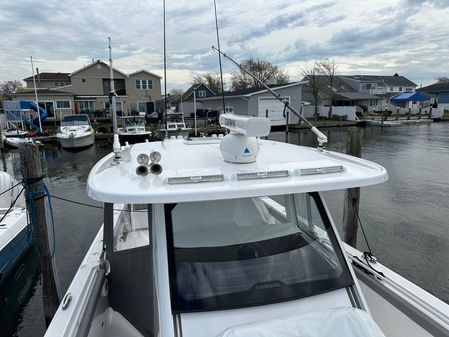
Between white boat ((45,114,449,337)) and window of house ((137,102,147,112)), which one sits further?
window of house ((137,102,147,112))

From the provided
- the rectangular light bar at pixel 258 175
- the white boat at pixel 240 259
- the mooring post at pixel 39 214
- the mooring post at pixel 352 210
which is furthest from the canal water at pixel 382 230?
the rectangular light bar at pixel 258 175

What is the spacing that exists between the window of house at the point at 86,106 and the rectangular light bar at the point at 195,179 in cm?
4026

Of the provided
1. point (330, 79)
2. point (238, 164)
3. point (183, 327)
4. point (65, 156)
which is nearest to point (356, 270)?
point (238, 164)

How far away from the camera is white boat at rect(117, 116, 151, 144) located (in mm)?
23547

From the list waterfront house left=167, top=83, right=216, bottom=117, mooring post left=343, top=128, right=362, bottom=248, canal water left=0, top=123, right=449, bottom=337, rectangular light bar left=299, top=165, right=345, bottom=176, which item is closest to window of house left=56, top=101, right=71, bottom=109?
waterfront house left=167, top=83, right=216, bottom=117

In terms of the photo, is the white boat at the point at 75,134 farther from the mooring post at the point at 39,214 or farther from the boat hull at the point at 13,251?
the mooring post at the point at 39,214

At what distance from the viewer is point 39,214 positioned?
445 cm

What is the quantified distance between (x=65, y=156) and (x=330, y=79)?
120ft

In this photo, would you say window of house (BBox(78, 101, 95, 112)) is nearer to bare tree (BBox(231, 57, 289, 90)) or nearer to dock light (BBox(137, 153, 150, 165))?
bare tree (BBox(231, 57, 289, 90))

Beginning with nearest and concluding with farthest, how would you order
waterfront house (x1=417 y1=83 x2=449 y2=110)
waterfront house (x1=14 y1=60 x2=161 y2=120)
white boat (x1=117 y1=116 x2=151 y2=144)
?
white boat (x1=117 y1=116 x2=151 y2=144), waterfront house (x1=14 y1=60 x2=161 y2=120), waterfront house (x1=417 y1=83 x2=449 y2=110)

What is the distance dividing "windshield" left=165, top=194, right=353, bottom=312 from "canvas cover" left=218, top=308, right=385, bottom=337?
197 millimetres

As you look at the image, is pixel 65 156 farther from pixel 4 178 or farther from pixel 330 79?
pixel 330 79

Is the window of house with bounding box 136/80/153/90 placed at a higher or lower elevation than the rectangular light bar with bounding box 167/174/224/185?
higher

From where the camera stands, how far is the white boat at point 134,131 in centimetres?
2355
